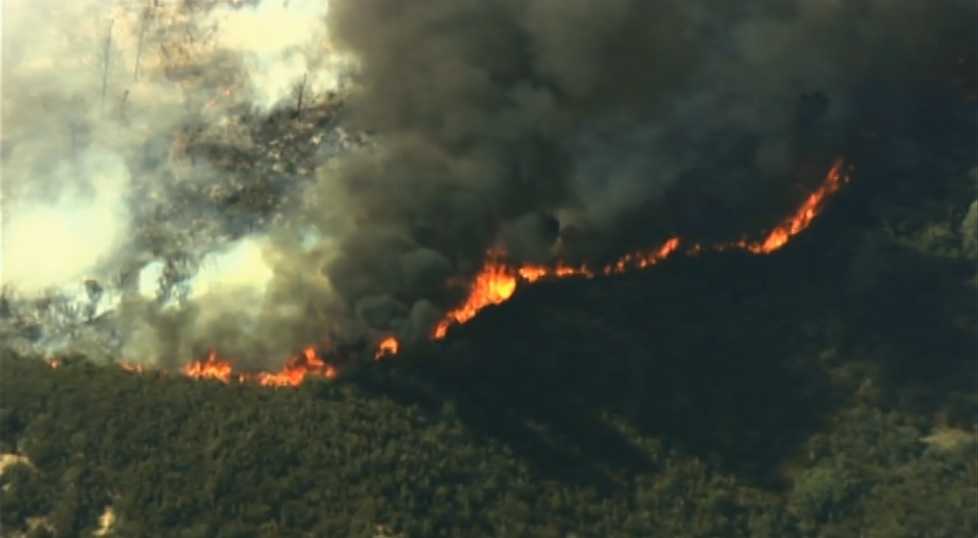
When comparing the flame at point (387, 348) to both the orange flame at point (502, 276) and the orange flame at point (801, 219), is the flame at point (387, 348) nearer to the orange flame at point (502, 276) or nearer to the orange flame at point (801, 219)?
the orange flame at point (502, 276)

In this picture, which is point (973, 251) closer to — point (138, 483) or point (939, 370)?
point (939, 370)

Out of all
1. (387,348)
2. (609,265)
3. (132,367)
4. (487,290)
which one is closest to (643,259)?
(609,265)

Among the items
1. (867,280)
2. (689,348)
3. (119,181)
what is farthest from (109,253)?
(867,280)

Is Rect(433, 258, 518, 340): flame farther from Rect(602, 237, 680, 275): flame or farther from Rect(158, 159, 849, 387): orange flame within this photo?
Rect(602, 237, 680, 275): flame

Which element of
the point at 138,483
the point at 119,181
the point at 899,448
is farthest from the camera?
the point at 119,181

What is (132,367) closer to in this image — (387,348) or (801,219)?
(387,348)

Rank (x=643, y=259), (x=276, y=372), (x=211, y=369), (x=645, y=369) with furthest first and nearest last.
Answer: (x=643, y=259) < (x=645, y=369) < (x=276, y=372) < (x=211, y=369)

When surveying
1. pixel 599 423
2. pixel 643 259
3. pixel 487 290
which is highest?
pixel 643 259
